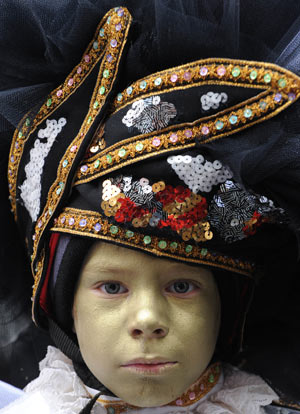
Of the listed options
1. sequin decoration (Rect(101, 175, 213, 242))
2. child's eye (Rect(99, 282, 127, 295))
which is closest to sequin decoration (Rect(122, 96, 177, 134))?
sequin decoration (Rect(101, 175, 213, 242))

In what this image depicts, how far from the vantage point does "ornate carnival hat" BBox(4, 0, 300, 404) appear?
1177mm

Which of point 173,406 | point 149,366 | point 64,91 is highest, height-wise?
point 64,91

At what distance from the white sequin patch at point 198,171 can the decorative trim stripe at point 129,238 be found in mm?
128

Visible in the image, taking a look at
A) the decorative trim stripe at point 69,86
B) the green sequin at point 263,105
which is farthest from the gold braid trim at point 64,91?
the green sequin at point 263,105

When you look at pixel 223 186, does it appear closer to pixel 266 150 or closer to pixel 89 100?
pixel 266 150

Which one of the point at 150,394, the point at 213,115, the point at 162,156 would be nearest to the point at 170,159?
the point at 162,156

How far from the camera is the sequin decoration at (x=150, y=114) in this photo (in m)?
1.22

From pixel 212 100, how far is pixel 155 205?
23 centimetres

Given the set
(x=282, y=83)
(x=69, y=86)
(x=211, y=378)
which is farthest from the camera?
(x=211, y=378)

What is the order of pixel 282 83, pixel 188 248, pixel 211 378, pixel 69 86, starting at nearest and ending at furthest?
pixel 282 83 < pixel 188 248 < pixel 69 86 < pixel 211 378

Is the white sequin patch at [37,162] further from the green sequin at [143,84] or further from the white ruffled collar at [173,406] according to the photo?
the white ruffled collar at [173,406]

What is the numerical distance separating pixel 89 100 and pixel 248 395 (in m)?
0.77

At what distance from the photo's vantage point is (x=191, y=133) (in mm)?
1207

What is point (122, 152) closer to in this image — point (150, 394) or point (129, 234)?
point (129, 234)
